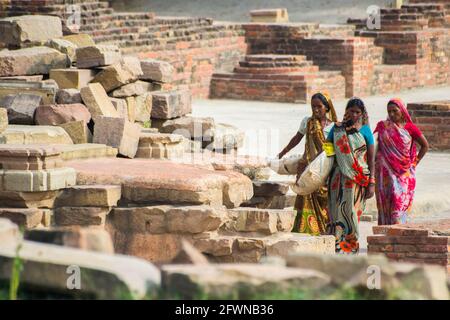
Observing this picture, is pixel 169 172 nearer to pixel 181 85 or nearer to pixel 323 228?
pixel 323 228

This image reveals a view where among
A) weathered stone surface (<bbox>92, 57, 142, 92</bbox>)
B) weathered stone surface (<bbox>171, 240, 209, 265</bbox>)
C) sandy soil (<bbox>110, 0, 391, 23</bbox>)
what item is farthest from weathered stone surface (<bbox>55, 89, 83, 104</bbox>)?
sandy soil (<bbox>110, 0, 391, 23</bbox>)

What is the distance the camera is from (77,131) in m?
10.2

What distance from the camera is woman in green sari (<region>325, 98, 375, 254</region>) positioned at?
9.45m

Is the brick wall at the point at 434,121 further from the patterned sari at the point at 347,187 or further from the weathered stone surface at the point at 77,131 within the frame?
the weathered stone surface at the point at 77,131

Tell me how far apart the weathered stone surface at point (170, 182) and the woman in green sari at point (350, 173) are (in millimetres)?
613

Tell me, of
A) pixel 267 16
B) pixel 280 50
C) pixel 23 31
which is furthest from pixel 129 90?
pixel 267 16

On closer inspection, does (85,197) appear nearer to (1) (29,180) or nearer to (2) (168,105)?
(1) (29,180)

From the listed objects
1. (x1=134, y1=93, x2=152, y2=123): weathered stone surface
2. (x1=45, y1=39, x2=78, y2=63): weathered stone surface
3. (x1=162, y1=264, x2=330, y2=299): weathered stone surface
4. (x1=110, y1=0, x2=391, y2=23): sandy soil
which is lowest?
(x1=162, y1=264, x2=330, y2=299): weathered stone surface

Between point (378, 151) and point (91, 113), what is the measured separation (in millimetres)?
2170

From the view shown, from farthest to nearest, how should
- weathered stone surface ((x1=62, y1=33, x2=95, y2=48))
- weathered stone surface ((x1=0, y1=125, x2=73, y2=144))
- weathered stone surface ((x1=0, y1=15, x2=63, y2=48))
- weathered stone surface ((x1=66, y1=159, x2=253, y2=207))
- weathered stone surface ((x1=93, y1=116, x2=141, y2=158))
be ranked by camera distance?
weathered stone surface ((x1=0, y1=15, x2=63, y2=48)), weathered stone surface ((x1=62, y1=33, x2=95, y2=48)), weathered stone surface ((x1=93, y1=116, x2=141, y2=158)), weathered stone surface ((x1=0, y1=125, x2=73, y2=144)), weathered stone surface ((x1=66, y1=159, x2=253, y2=207))

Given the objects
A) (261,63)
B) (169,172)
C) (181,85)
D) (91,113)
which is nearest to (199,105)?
(181,85)

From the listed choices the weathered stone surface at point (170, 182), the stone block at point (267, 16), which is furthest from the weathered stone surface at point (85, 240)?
the stone block at point (267, 16)

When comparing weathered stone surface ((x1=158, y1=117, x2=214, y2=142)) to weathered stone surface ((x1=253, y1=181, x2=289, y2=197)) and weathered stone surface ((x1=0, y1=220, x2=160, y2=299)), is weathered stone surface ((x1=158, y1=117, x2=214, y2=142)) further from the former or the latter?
weathered stone surface ((x1=0, y1=220, x2=160, y2=299))

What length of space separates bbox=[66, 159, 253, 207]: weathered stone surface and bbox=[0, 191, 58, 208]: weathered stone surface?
16.7 inches
